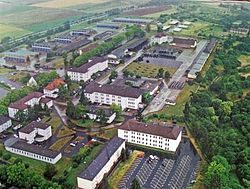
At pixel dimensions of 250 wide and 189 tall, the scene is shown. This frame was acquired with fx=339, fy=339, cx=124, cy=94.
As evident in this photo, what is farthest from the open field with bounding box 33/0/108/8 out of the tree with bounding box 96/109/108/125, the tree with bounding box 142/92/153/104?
the tree with bounding box 96/109/108/125

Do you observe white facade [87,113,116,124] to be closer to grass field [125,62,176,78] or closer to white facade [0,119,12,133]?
white facade [0,119,12,133]

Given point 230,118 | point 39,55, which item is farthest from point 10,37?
point 230,118

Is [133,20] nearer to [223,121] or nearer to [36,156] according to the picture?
[223,121]

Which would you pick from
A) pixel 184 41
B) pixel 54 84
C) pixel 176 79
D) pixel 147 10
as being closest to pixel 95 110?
pixel 54 84

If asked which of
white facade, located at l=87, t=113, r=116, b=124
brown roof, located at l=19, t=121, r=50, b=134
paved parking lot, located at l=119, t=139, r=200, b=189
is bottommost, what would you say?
paved parking lot, located at l=119, t=139, r=200, b=189

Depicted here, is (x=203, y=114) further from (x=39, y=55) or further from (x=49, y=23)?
(x=49, y=23)

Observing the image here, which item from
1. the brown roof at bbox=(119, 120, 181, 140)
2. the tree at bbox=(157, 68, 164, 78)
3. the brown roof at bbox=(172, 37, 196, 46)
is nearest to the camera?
the brown roof at bbox=(119, 120, 181, 140)

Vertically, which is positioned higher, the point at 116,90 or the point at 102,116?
the point at 116,90

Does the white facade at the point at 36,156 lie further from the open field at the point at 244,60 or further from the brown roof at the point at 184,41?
the brown roof at the point at 184,41

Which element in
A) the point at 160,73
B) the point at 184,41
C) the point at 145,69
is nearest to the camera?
the point at 160,73
